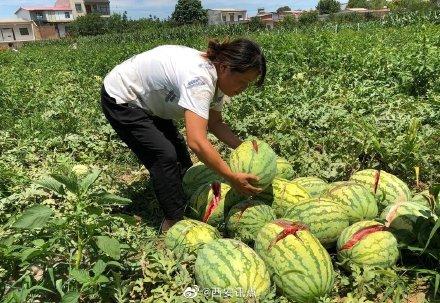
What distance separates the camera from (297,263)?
238 cm

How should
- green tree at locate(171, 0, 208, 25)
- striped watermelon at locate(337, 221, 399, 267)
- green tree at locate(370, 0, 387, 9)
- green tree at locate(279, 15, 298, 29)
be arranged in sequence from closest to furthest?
striped watermelon at locate(337, 221, 399, 267), green tree at locate(279, 15, 298, 29), green tree at locate(171, 0, 208, 25), green tree at locate(370, 0, 387, 9)

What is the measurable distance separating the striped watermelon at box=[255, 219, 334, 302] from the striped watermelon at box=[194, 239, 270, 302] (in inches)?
3.2

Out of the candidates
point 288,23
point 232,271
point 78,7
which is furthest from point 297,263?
point 78,7

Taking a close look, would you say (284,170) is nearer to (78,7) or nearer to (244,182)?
(244,182)

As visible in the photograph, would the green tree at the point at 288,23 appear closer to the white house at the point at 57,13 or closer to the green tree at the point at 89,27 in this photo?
the green tree at the point at 89,27

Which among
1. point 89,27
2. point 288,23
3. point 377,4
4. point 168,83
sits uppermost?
point 168,83

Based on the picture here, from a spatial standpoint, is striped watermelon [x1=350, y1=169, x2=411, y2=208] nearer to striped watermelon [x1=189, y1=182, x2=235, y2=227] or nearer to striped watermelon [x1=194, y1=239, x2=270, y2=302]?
striped watermelon [x1=189, y1=182, x2=235, y2=227]

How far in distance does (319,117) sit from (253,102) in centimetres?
127

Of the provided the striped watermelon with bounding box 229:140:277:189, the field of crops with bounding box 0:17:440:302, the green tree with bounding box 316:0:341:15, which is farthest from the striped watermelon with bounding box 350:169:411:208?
the green tree with bounding box 316:0:341:15

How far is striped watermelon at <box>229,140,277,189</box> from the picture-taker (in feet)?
9.54

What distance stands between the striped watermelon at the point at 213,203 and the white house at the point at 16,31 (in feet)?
269

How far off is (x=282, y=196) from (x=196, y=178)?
3.18 ft

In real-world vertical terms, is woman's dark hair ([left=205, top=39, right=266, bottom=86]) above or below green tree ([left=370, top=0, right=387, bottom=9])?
above

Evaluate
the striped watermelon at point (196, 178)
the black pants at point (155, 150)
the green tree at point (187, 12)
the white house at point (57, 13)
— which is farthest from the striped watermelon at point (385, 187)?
the white house at point (57, 13)
